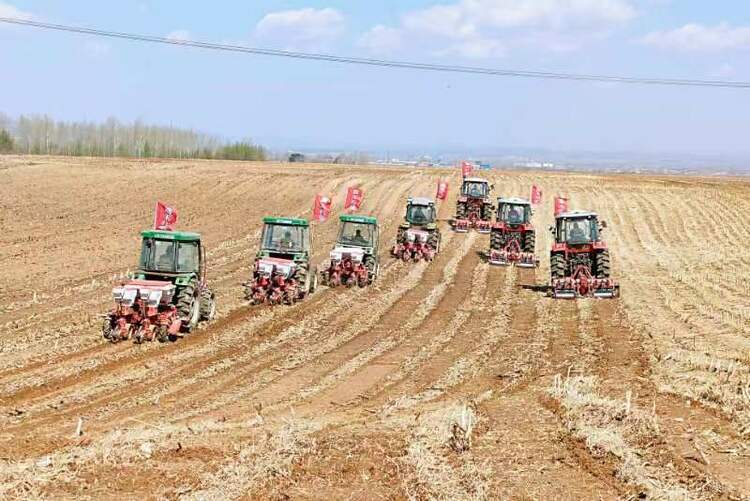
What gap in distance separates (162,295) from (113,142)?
326 ft

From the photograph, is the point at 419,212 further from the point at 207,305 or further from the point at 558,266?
the point at 207,305

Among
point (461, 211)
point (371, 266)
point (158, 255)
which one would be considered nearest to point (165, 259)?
point (158, 255)

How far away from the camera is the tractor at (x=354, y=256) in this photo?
71.3ft

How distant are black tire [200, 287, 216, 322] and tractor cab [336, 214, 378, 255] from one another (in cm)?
598

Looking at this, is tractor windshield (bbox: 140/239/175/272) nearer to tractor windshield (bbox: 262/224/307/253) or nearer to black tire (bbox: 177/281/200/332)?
black tire (bbox: 177/281/200/332)

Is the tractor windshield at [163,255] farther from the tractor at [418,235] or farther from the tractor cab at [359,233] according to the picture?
the tractor at [418,235]

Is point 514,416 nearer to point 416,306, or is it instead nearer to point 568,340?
point 568,340

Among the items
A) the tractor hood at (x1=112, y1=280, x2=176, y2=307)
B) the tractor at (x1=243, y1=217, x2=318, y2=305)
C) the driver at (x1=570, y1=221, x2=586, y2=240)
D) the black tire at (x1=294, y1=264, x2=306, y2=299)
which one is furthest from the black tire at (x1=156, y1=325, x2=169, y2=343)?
the driver at (x1=570, y1=221, x2=586, y2=240)

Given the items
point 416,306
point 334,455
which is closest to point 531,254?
point 416,306

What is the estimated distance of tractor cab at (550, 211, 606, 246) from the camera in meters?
22.7

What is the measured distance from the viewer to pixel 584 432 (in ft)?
30.1

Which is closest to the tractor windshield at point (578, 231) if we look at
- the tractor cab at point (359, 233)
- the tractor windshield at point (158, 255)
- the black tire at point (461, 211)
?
the tractor cab at point (359, 233)

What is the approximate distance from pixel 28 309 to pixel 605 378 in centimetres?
1160

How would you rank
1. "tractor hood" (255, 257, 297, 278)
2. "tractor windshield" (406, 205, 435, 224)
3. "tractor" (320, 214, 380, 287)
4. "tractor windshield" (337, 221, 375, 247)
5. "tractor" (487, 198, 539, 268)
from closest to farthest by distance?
1. "tractor hood" (255, 257, 297, 278)
2. "tractor" (320, 214, 380, 287)
3. "tractor windshield" (337, 221, 375, 247)
4. "tractor" (487, 198, 539, 268)
5. "tractor windshield" (406, 205, 435, 224)
